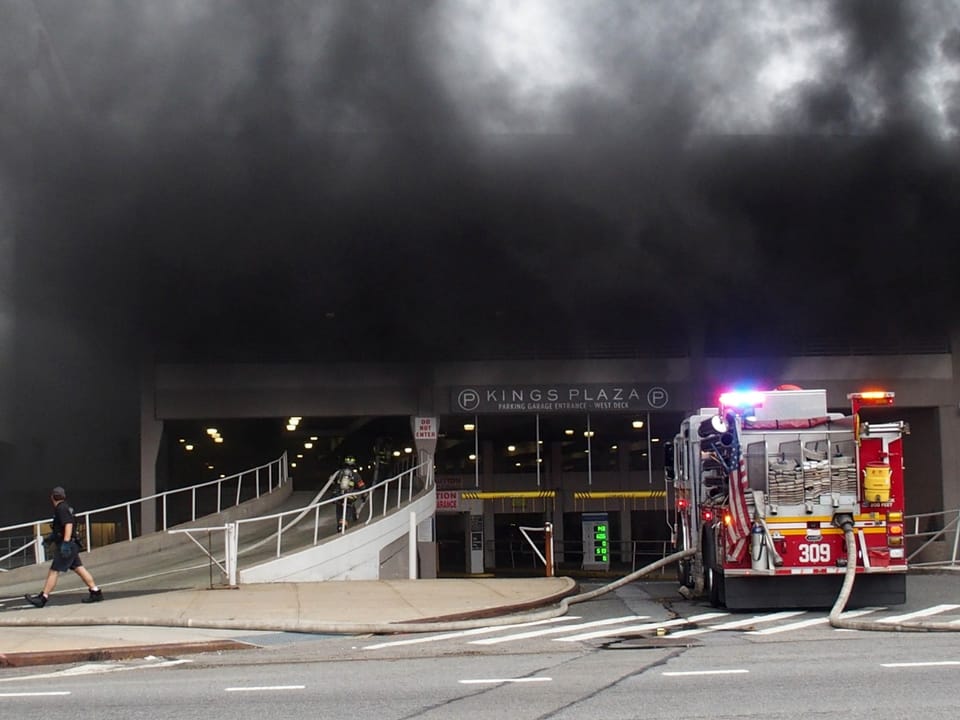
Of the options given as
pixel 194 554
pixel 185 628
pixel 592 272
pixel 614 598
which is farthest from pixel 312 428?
pixel 185 628

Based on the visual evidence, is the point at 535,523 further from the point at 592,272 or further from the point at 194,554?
the point at 194,554

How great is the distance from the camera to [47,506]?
26547 millimetres

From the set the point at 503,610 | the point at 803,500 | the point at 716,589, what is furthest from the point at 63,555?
the point at 803,500

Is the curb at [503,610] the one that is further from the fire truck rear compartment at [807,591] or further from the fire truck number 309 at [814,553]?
the fire truck number 309 at [814,553]

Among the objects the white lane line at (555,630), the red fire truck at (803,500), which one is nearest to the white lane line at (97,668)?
the white lane line at (555,630)

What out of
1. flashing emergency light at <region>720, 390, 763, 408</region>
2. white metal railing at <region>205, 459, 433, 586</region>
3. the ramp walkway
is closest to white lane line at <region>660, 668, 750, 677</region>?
flashing emergency light at <region>720, 390, 763, 408</region>

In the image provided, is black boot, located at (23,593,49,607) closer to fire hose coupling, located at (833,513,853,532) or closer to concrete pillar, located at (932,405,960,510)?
fire hose coupling, located at (833,513,853,532)

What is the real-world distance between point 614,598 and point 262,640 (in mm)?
5077

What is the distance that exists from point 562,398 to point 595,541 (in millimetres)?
9047

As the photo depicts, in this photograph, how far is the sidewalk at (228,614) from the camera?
327 inches

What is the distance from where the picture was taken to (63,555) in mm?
10625

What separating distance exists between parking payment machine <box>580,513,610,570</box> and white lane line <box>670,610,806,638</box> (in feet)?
58.8

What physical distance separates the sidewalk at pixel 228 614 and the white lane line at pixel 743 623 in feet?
6.98

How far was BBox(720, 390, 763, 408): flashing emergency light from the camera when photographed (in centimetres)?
1064
